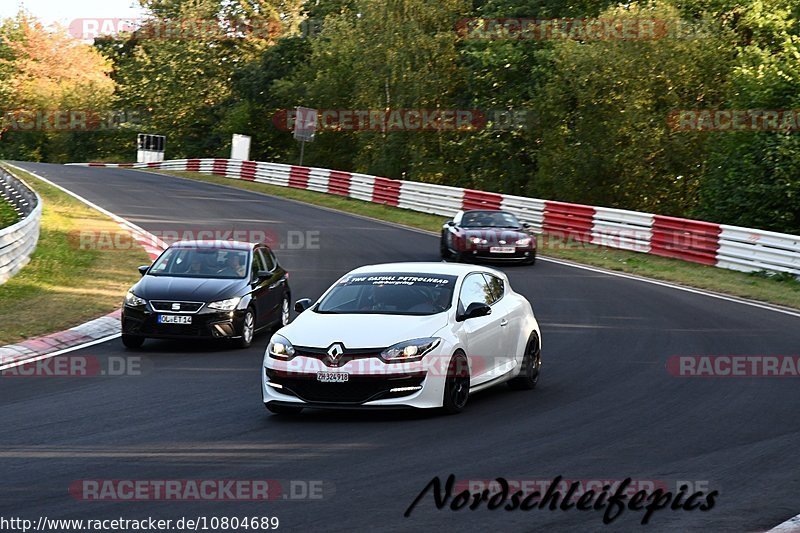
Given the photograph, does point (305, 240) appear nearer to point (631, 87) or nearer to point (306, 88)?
point (631, 87)

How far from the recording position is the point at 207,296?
16.4m

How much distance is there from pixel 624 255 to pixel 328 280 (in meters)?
9.60

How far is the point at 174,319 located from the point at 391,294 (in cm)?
Answer: 508

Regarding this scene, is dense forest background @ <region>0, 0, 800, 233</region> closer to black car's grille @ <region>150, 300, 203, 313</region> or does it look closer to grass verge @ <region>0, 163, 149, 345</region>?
grass verge @ <region>0, 163, 149, 345</region>

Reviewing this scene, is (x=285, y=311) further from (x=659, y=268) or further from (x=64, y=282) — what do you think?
(x=659, y=268)

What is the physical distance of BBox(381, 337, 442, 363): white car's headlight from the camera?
10844 mm

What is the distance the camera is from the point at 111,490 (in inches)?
316

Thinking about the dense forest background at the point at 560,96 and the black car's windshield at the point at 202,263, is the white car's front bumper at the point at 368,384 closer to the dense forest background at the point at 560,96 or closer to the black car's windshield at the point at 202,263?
the black car's windshield at the point at 202,263

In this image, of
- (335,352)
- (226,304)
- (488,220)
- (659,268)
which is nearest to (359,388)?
(335,352)

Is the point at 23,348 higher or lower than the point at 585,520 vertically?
lower

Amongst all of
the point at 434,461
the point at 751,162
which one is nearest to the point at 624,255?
the point at 751,162

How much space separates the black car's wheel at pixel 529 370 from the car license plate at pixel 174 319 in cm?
521

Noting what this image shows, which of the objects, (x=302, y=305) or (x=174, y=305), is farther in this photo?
(x=174, y=305)

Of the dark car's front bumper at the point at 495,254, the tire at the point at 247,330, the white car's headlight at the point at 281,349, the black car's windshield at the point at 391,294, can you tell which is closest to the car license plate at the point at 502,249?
the dark car's front bumper at the point at 495,254
